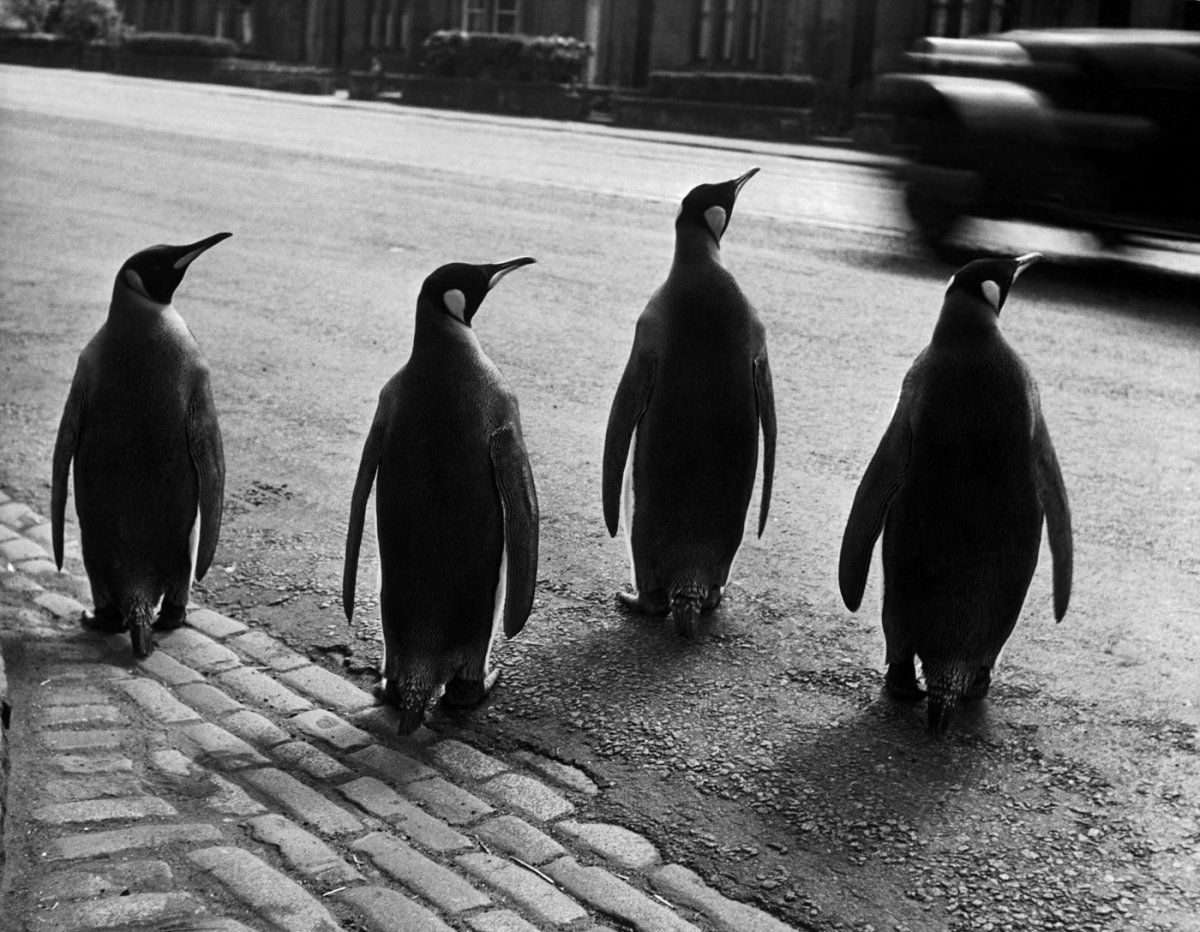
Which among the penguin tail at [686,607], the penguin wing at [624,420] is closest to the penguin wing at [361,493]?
the penguin wing at [624,420]

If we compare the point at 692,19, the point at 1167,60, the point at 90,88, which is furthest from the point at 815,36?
the point at 1167,60

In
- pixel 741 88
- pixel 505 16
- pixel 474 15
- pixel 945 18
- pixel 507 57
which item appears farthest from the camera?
pixel 474 15

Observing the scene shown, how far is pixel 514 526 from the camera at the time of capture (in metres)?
3.52

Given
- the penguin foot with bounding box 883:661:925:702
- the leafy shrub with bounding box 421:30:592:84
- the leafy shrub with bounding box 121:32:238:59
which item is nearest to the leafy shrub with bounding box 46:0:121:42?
the leafy shrub with bounding box 121:32:238:59

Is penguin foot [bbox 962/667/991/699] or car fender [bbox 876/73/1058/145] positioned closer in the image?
penguin foot [bbox 962/667/991/699]

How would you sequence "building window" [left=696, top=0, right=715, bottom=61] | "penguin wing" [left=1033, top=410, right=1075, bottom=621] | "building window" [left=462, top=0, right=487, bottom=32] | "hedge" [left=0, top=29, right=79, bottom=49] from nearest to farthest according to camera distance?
1. "penguin wing" [left=1033, top=410, right=1075, bottom=621]
2. "building window" [left=696, top=0, right=715, bottom=61]
3. "building window" [left=462, top=0, right=487, bottom=32]
4. "hedge" [left=0, top=29, right=79, bottom=49]

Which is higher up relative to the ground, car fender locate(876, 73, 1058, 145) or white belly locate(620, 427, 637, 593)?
car fender locate(876, 73, 1058, 145)

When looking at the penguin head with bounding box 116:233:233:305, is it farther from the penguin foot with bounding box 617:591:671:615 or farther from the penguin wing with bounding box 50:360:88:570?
the penguin foot with bounding box 617:591:671:615

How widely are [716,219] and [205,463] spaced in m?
1.53

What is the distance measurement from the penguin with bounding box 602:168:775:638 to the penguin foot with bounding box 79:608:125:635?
4.42 ft

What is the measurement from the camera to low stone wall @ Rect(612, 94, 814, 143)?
2616 cm

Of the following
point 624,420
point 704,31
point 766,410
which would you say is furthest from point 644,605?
point 704,31

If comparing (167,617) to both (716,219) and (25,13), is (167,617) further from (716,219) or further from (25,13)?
(25,13)

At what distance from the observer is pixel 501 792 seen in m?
3.24
